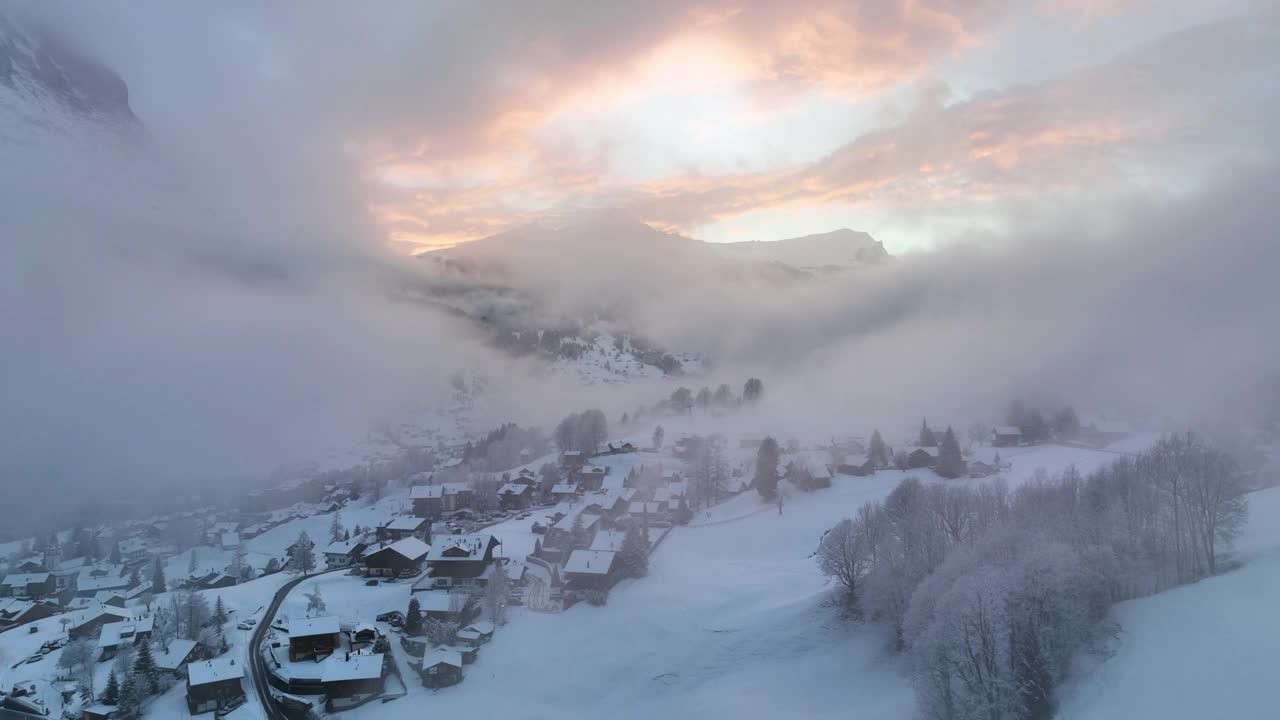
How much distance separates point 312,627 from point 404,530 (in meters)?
25.4

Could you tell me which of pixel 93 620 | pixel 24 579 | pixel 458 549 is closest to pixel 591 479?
pixel 458 549

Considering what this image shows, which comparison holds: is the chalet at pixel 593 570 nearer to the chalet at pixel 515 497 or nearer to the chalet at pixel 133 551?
the chalet at pixel 515 497

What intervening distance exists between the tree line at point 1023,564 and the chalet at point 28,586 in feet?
278

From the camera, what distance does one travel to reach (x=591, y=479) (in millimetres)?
88750

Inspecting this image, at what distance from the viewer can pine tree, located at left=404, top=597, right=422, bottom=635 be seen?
44.7m

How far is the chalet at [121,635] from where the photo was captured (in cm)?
4503

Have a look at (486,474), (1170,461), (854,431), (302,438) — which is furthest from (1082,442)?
(302,438)

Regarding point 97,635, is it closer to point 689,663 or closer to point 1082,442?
point 689,663

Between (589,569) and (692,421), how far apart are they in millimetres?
79102

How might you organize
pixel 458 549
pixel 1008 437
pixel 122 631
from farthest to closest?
pixel 1008 437, pixel 458 549, pixel 122 631

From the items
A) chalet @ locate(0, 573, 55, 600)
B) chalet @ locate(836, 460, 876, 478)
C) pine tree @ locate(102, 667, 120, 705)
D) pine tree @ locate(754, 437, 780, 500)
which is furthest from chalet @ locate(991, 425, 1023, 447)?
chalet @ locate(0, 573, 55, 600)

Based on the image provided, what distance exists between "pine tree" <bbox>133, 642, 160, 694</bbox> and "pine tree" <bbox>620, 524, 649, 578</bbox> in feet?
104

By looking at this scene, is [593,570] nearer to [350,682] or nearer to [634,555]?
[634,555]

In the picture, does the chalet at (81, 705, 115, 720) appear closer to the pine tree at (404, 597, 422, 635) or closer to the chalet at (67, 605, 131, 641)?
the chalet at (67, 605, 131, 641)
